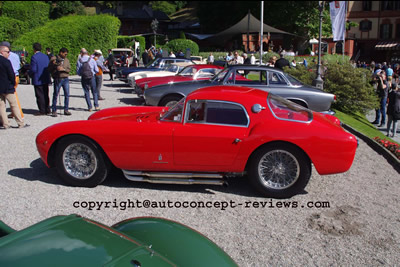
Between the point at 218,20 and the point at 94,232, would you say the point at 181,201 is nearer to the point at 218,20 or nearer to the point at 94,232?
the point at 94,232

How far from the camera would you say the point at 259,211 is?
16.5 feet

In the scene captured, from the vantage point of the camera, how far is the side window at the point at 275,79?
10.3m

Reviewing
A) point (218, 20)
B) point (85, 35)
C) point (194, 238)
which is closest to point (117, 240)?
point (194, 238)

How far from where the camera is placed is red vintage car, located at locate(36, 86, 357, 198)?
5.28m

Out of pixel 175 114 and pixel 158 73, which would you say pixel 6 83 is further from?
pixel 158 73

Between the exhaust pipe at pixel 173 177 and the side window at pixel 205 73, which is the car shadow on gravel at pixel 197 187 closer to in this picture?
the exhaust pipe at pixel 173 177

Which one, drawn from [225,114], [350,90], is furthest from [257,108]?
[350,90]

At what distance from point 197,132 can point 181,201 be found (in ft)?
3.20

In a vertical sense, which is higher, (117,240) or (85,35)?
(85,35)

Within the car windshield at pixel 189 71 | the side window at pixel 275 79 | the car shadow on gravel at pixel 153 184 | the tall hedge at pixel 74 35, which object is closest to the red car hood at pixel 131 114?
the car shadow on gravel at pixel 153 184

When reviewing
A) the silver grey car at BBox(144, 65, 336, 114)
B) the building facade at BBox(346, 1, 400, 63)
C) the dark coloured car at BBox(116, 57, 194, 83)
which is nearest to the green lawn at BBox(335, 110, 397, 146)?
the silver grey car at BBox(144, 65, 336, 114)

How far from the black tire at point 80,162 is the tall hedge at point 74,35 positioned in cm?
2140

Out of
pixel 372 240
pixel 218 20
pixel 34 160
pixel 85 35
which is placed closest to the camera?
pixel 372 240

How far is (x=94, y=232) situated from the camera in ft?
7.37
